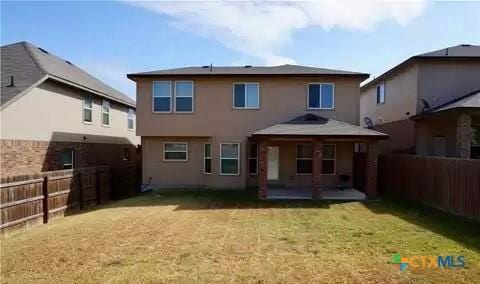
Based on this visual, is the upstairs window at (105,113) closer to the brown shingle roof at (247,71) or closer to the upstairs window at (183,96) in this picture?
the brown shingle roof at (247,71)

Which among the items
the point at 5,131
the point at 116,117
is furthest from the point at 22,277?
the point at 116,117

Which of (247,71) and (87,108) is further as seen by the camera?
(87,108)

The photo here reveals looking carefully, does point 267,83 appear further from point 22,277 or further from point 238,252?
point 22,277

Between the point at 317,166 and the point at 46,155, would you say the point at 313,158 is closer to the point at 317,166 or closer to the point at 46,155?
the point at 317,166

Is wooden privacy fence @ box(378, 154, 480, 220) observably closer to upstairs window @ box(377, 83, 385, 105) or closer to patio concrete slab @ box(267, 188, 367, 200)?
patio concrete slab @ box(267, 188, 367, 200)

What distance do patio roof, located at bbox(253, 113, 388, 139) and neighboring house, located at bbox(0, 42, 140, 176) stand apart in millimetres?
8949

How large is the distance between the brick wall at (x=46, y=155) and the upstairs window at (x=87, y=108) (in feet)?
4.48

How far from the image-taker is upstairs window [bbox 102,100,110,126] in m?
19.7

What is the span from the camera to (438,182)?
11.6 meters

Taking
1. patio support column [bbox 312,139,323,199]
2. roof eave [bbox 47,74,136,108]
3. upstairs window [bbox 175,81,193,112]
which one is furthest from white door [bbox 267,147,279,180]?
roof eave [bbox 47,74,136,108]

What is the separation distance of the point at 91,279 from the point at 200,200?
8.59m

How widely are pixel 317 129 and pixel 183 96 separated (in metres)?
7.14

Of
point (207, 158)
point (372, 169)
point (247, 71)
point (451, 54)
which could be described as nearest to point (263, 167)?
point (207, 158)

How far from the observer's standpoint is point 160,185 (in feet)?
57.2
